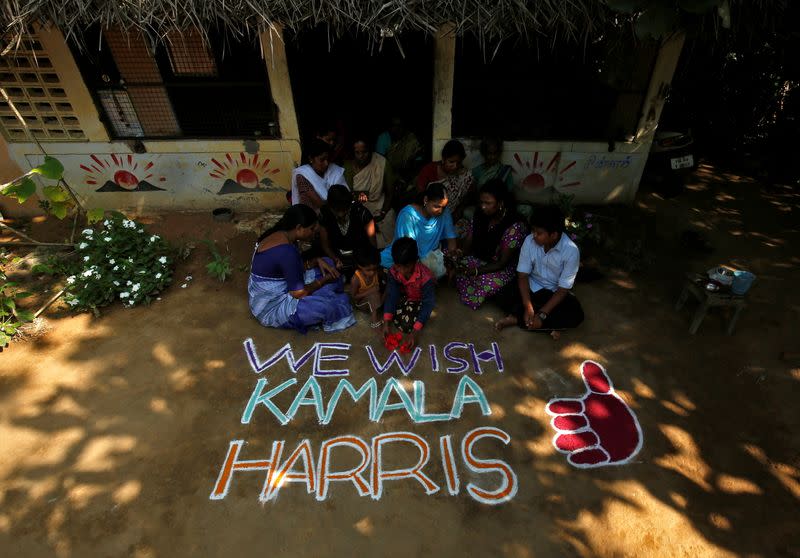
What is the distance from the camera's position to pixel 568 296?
4.02 meters

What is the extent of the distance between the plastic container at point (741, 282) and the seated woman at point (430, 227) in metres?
2.46

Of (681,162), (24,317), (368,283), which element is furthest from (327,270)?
(681,162)

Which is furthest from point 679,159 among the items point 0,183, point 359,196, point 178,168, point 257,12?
point 0,183

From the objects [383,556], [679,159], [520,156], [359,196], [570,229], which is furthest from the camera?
[679,159]

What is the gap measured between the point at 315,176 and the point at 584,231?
3.18 metres

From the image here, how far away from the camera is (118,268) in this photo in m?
4.52

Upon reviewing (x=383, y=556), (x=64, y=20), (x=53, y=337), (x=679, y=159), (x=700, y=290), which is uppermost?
(x=64, y=20)

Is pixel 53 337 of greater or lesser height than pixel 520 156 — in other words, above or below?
below

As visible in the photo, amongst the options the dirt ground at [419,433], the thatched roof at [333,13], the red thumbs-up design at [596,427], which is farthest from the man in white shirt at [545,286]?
the thatched roof at [333,13]

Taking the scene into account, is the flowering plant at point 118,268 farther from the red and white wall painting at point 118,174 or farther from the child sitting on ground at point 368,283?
the child sitting on ground at point 368,283

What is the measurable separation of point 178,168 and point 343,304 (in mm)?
3286

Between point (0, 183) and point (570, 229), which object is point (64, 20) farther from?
point (570, 229)

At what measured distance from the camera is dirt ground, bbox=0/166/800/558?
266 centimetres

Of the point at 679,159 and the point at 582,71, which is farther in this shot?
the point at 679,159
